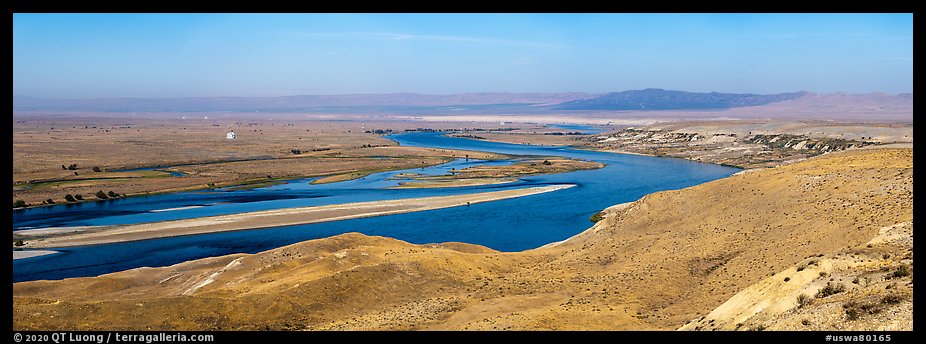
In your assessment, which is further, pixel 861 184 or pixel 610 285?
pixel 861 184

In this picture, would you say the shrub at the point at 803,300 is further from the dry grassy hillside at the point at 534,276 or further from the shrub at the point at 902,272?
the dry grassy hillside at the point at 534,276

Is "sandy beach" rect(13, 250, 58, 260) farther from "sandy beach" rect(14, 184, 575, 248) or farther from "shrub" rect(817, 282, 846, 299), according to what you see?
"shrub" rect(817, 282, 846, 299)

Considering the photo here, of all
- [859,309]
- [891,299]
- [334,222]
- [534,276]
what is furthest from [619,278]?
[334,222]

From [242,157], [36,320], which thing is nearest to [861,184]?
[36,320]

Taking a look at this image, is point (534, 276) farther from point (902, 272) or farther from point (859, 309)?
point (859, 309)

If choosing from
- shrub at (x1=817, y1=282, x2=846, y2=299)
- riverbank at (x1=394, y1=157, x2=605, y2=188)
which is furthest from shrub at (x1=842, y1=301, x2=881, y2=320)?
riverbank at (x1=394, y1=157, x2=605, y2=188)

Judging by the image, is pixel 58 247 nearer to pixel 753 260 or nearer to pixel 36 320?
pixel 36 320
